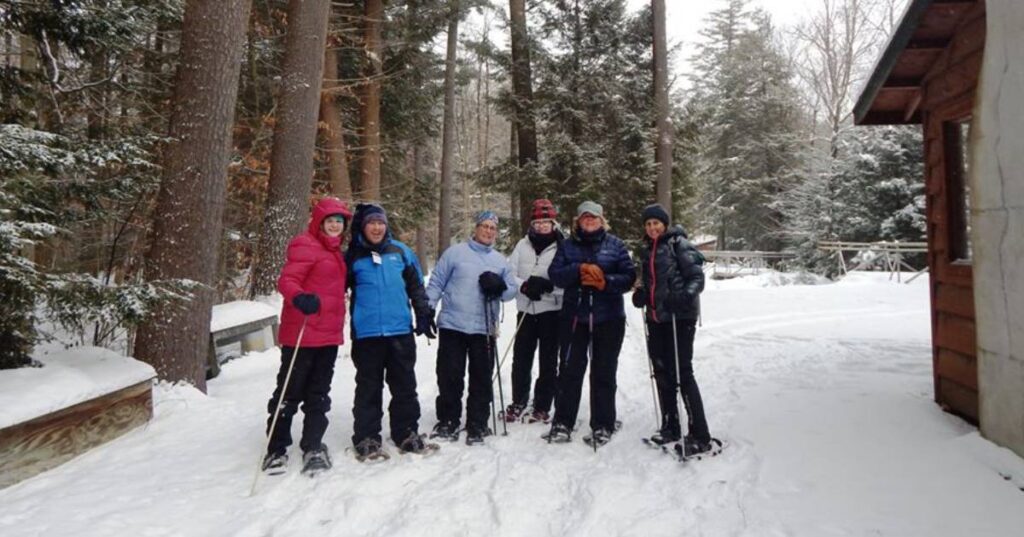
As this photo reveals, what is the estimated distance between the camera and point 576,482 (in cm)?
399

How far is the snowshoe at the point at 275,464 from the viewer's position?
405cm

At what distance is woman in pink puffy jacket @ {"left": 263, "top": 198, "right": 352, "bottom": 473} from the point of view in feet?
13.8

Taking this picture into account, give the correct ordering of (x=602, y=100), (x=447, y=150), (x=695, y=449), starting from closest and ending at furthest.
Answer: (x=695, y=449)
(x=602, y=100)
(x=447, y=150)

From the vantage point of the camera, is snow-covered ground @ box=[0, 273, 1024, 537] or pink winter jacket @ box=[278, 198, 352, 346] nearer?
snow-covered ground @ box=[0, 273, 1024, 537]

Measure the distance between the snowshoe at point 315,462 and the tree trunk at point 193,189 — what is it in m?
2.24

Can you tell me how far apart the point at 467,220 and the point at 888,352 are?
Answer: 2599 cm

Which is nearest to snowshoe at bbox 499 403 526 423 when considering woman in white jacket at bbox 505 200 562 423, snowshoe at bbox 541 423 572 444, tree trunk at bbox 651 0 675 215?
woman in white jacket at bbox 505 200 562 423

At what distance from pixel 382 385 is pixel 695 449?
2.45 m

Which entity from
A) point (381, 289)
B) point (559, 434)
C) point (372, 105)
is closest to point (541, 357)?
point (559, 434)

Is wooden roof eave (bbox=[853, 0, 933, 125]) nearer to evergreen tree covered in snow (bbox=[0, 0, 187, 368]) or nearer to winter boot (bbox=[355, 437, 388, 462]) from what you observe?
winter boot (bbox=[355, 437, 388, 462])

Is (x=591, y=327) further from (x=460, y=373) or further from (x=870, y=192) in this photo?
(x=870, y=192)

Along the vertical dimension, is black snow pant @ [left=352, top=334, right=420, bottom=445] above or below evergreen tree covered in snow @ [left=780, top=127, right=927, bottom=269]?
below

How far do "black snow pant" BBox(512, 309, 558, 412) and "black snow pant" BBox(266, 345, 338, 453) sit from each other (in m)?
1.88

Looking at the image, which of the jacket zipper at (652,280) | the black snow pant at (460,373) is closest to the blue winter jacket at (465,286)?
the black snow pant at (460,373)
